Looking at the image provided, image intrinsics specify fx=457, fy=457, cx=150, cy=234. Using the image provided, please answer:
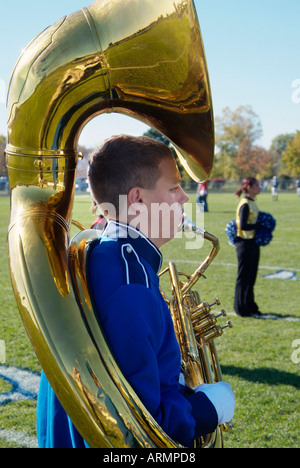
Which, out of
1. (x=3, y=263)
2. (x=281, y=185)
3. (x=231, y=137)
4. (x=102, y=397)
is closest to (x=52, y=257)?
(x=102, y=397)

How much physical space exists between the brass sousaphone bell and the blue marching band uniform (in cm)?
4

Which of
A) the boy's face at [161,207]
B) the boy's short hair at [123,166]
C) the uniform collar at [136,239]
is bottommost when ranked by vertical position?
the uniform collar at [136,239]

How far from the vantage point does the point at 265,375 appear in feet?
14.0

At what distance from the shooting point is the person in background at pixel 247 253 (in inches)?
234

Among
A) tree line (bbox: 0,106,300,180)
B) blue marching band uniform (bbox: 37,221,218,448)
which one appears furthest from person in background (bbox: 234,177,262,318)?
tree line (bbox: 0,106,300,180)

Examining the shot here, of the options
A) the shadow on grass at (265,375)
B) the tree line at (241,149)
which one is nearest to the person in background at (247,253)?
the shadow on grass at (265,375)

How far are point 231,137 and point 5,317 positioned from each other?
67.6 m

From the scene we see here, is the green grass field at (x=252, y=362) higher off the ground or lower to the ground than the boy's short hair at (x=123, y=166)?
lower

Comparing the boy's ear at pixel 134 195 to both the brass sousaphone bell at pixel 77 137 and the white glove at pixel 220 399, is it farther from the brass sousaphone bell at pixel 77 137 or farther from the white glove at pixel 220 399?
the white glove at pixel 220 399

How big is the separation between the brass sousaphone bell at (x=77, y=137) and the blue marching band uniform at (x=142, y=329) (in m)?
0.04

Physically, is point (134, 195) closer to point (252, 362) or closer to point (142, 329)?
point (142, 329)

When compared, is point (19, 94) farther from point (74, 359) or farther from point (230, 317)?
point (230, 317)

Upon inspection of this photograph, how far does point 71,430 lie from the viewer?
1.39m

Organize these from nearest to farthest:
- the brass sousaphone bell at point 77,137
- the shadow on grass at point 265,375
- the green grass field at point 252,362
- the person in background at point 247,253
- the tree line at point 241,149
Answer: the brass sousaphone bell at point 77,137 → the green grass field at point 252,362 → the shadow on grass at point 265,375 → the person in background at point 247,253 → the tree line at point 241,149
